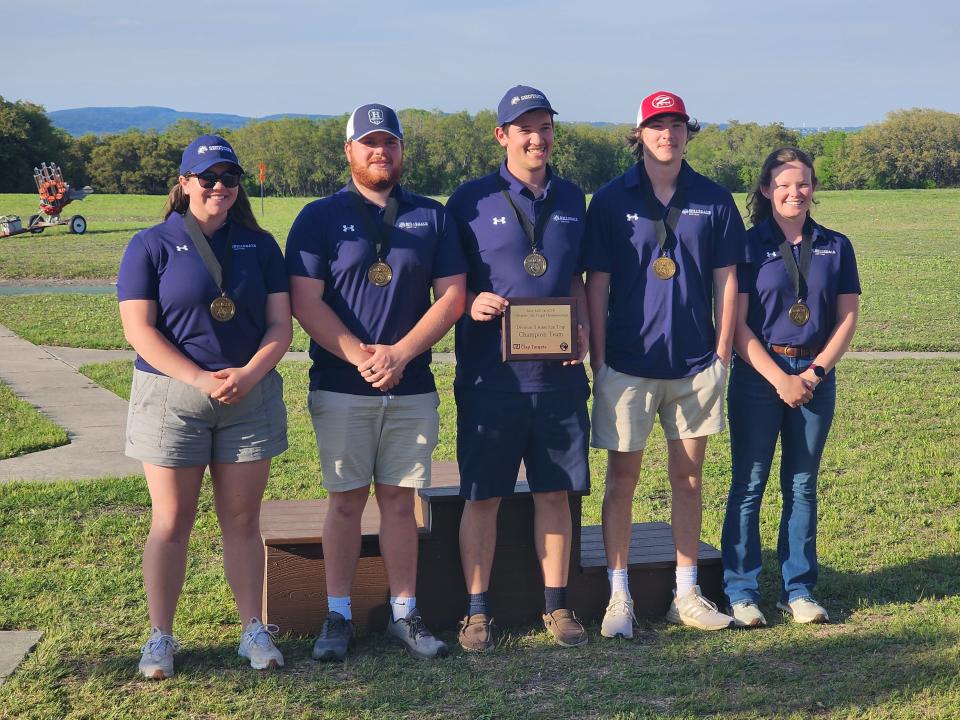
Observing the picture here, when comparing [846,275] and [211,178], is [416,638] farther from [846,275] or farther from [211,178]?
[846,275]

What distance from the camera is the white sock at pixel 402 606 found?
16.2ft

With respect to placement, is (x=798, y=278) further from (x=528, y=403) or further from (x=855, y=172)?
(x=855, y=172)

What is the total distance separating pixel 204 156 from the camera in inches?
175

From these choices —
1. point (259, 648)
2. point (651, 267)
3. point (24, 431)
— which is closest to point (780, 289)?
point (651, 267)

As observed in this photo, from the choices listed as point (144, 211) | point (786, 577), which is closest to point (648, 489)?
point (786, 577)

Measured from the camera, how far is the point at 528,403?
4.88 m

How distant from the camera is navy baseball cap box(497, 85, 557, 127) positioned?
4.81 m

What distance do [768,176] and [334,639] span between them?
2.93 m

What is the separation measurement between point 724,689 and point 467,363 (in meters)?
1.73

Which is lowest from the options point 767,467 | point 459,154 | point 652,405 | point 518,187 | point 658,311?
point 767,467

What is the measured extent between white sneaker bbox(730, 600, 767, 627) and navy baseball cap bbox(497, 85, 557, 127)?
2.43m

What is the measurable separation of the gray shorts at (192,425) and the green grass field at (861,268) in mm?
8857

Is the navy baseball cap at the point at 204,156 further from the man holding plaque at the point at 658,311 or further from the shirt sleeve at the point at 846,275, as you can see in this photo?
the shirt sleeve at the point at 846,275

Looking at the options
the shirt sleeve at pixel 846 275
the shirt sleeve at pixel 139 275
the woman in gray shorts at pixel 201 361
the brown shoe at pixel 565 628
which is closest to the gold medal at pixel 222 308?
the woman in gray shorts at pixel 201 361
